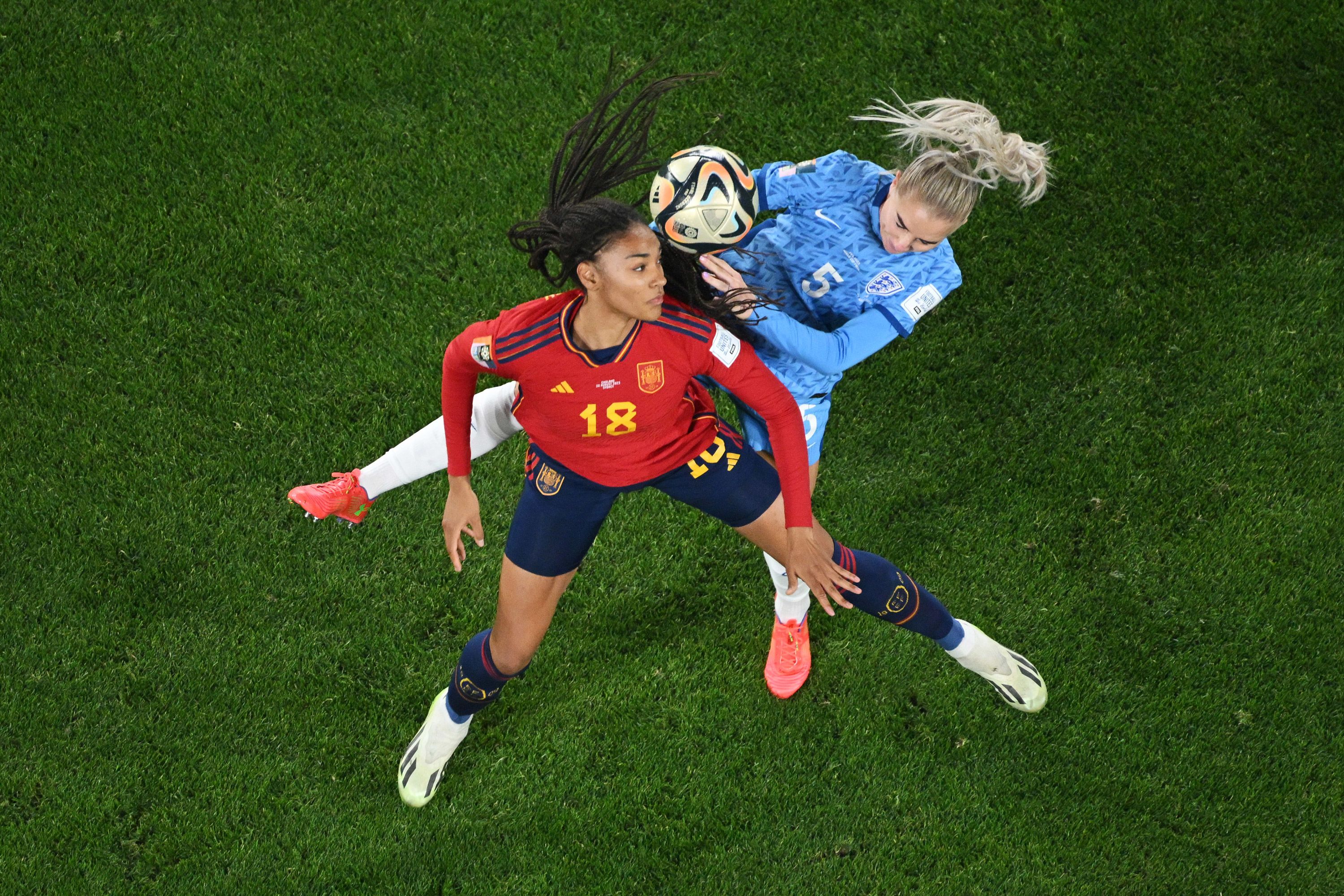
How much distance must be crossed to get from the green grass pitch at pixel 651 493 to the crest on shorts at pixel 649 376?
2.03 metres

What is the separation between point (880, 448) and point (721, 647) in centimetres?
137

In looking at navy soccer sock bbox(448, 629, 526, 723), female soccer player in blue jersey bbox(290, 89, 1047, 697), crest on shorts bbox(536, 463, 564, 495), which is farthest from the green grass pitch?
crest on shorts bbox(536, 463, 564, 495)

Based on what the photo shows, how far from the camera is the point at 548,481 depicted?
174 inches

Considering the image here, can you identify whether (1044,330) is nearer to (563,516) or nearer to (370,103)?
(563,516)

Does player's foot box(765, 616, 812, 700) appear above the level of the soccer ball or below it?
below

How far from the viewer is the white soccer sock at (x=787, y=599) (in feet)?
17.6

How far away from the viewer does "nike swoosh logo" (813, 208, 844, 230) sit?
4473 mm

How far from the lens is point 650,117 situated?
4098 millimetres

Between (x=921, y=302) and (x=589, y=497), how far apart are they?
1.44 m

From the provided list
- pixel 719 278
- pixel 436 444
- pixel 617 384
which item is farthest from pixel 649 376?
pixel 436 444

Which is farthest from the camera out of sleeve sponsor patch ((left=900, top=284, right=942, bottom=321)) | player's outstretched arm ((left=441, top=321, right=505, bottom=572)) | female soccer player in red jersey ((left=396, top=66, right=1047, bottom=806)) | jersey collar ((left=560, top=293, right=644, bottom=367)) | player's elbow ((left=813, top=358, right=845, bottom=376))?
sleeve sponsor patch ((left=900, top=284, right=942, bottom=321))

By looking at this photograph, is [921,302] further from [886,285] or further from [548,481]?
[548,481]

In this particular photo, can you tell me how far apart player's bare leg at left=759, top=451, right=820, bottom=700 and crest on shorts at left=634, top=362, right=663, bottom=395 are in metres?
1.61

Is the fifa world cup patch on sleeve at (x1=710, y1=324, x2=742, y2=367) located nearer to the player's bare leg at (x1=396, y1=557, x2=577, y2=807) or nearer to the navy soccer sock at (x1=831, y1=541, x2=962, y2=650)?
the navy soccer sock at (x1=831, y1=541, x2=962, y2=650)
